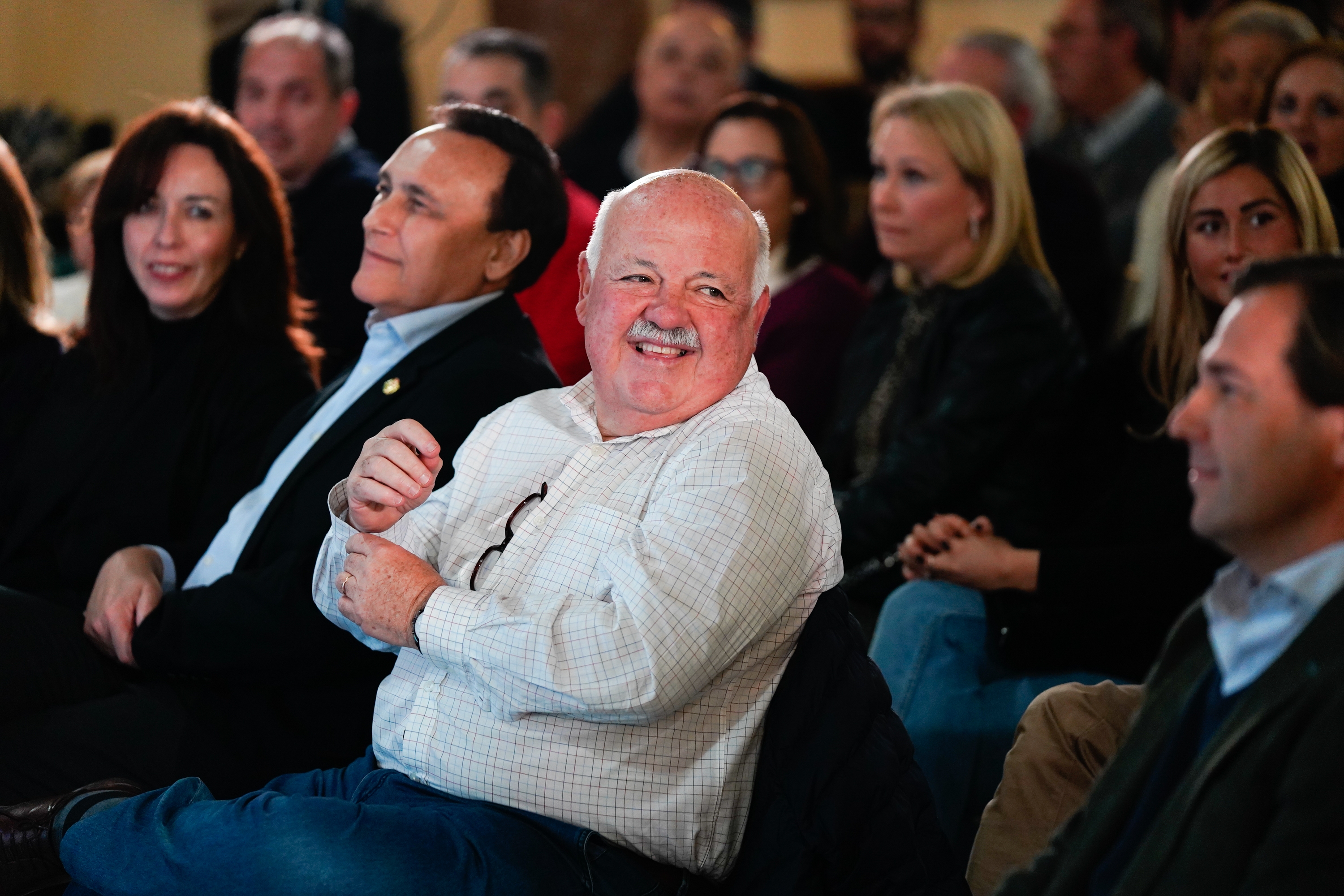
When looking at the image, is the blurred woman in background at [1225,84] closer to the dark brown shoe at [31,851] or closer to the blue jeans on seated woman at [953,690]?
the blue jeans on seated woman at [953,690]

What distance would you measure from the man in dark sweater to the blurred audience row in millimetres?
17

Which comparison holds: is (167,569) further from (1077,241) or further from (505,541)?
(1077,241)

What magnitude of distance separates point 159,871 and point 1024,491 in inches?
63.3

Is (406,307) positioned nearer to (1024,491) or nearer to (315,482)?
(315,482)

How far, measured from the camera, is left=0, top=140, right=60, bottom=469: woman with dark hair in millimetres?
2547

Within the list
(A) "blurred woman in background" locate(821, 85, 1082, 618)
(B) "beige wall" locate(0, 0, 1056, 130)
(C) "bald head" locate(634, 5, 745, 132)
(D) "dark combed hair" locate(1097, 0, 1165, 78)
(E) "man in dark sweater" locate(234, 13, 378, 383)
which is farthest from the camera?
(B) "beige wall" locate(0, 0, 1056, 130)

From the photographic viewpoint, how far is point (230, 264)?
8.36 feet

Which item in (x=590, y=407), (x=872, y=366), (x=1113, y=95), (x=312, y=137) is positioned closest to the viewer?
(x=590, y=407)

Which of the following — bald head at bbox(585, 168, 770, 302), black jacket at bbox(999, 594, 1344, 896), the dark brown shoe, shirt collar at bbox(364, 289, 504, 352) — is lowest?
the dark brown shoe

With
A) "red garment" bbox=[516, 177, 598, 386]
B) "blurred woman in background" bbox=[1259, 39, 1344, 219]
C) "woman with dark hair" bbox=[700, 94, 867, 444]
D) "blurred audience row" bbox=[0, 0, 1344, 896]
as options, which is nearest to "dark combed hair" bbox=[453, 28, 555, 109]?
"blurred audience row" bbox=[0, 0, 1344, 896]

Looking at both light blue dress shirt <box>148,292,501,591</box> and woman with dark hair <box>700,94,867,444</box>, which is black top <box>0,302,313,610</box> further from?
woman with dark hair <box>700,94,867,444</box>

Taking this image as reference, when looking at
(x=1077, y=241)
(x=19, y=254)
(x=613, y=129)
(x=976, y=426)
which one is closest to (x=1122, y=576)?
(x=976, y=426)

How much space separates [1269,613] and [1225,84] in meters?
2.62

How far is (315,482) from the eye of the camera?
208cm
